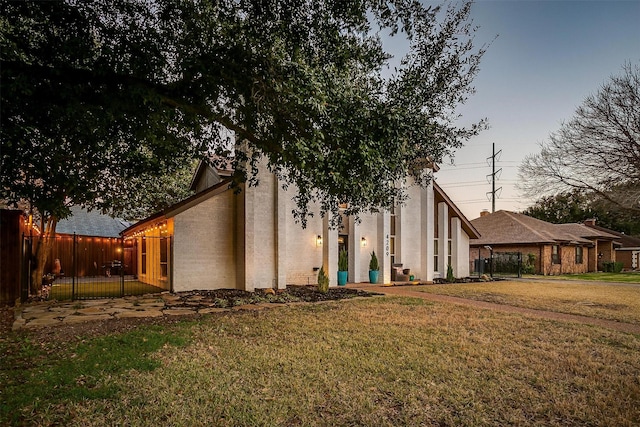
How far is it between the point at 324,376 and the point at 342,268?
11.4 meters

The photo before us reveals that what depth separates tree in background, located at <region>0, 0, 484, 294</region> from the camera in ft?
19.0

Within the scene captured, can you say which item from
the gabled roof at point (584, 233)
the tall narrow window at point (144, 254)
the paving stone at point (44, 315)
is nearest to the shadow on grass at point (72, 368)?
the paving stone at point (44, 315)

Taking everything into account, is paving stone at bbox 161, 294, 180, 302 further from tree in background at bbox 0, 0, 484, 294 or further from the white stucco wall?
tree in background at bbox 0, 0, 484, 294

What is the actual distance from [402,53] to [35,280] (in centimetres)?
1354

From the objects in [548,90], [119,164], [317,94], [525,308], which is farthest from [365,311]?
[548,90]

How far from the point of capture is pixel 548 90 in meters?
14.7

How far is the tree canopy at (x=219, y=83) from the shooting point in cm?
579

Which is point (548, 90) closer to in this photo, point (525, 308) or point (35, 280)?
point (525, 308)

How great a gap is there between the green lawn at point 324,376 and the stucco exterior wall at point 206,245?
567cm

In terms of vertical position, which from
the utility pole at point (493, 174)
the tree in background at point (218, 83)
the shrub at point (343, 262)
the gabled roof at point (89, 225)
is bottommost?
the shrub at point (343, 262)

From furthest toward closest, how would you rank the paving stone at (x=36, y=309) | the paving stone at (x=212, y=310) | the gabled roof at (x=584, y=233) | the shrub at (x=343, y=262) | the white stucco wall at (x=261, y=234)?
the gabled roof at (x=584, y=233) < the shrub at (x=343, y=262) < the white stucco wall at (x=261, y=234) < the paving stone at (x=212, y=310) < the paving stone at (x=36, y=309)

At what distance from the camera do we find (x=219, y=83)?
21.5ft

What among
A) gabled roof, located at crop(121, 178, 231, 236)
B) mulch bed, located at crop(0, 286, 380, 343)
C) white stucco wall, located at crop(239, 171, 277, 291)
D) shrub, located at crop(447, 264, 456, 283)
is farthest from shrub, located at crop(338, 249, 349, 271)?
shrub, located at crop(447, 264, 456, 283)

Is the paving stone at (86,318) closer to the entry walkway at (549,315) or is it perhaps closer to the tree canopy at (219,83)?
the tree canopy at (219,83)
